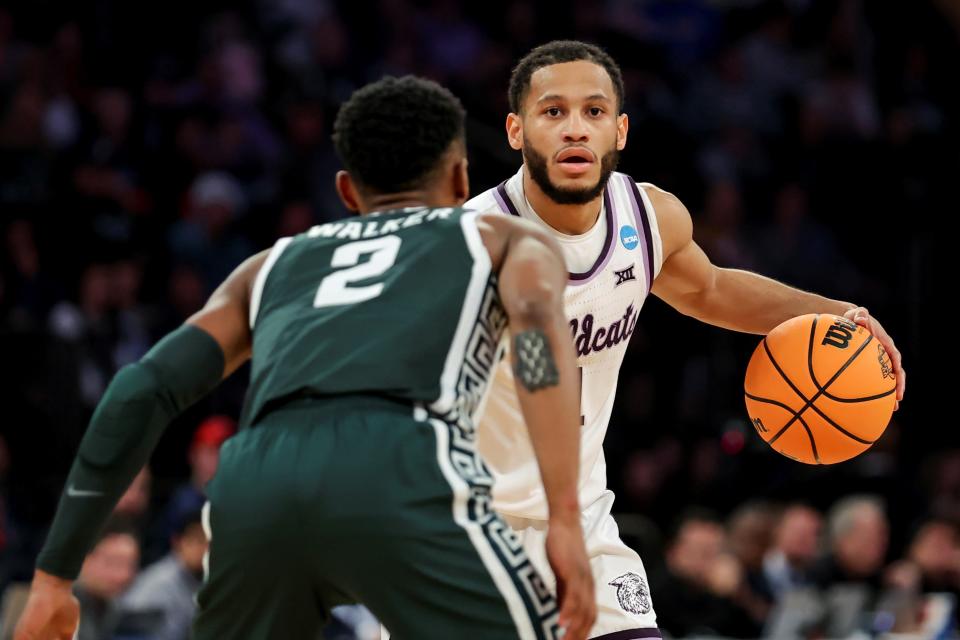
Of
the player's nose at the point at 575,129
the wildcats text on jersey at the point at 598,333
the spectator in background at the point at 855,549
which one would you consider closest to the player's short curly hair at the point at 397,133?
the player's nose at the point at 575,129

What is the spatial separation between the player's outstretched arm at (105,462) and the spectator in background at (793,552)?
8.02 metres

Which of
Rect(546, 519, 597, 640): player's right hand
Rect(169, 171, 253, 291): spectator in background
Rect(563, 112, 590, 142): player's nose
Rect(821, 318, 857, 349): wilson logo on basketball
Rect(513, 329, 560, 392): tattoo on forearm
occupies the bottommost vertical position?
Rect(169, 171, 253, 291): spectator in background

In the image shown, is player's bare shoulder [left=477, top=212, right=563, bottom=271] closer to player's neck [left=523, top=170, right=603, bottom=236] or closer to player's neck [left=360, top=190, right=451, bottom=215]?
player's neck [left=360, top=190, right=451, bottom=215]

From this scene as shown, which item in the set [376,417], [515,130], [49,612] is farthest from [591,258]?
[49,612]

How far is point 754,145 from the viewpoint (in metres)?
14.0

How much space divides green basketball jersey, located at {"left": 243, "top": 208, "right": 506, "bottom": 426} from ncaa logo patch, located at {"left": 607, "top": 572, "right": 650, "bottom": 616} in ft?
4.98

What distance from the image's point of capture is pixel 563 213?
208 inches

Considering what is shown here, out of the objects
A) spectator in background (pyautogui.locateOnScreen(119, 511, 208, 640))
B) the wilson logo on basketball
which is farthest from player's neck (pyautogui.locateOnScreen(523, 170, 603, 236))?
spectator in background (pyautogui.locateOnScreen(119, 511, 208, 640))

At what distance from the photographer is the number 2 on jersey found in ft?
11.7

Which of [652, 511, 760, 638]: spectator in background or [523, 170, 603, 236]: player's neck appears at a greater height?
[523, 170, 603, 236]: player's neck

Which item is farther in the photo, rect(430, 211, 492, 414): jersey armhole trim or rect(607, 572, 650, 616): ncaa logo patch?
rect(607, 572, 650, 616): ncaa logo patch

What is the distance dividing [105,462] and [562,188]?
2.10 m

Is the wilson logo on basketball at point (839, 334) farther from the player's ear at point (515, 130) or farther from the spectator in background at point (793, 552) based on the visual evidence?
the spectator in background at point (793, 552)

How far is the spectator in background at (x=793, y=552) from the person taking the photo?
11070 millimetres
